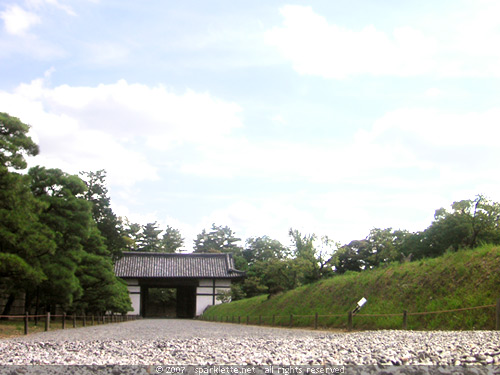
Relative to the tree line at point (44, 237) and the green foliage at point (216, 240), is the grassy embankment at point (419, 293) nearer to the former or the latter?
the tree line at point (44, 237)

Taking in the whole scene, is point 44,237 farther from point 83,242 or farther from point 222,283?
point 222,283

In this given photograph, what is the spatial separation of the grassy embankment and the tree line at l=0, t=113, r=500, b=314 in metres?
1.44

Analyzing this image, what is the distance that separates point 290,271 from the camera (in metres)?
26.2

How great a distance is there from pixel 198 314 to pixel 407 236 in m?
17.4

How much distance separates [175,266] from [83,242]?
19.5 metres

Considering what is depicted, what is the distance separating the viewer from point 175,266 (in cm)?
4381

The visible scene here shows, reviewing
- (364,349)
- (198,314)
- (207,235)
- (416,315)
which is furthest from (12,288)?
(207,235)

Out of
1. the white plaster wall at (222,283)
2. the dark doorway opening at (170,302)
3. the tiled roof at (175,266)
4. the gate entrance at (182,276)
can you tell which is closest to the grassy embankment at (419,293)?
the gate entrance at (182,276)

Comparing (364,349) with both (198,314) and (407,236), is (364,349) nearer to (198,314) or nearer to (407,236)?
(407,236)

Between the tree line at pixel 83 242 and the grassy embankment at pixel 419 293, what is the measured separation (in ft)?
4.72

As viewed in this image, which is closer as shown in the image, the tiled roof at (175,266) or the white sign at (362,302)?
the white sign at (362,302)

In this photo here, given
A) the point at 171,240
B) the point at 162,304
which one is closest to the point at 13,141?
the point at 162,304

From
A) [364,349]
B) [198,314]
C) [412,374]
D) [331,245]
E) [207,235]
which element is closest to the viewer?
[412,374]

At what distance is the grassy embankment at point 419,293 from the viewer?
11234mm
